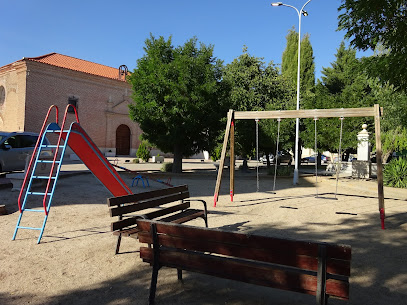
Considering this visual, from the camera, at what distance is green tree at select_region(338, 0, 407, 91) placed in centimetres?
611

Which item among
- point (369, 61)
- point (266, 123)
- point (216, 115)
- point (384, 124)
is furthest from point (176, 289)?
point (266, 123)

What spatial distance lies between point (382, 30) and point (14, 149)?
12.8 m

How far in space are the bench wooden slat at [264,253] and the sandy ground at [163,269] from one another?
0.65 metres

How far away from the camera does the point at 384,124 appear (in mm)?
15609

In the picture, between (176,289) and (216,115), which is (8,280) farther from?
(216,115)

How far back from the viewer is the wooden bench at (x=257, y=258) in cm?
240

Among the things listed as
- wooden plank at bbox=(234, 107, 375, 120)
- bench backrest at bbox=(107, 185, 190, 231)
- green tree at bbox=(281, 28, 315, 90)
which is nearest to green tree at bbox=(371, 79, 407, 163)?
wooden plank at bbox=(234, 107, 375, 120)

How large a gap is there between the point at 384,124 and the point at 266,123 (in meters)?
6.40

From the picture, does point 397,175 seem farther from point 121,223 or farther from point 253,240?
point 253,240

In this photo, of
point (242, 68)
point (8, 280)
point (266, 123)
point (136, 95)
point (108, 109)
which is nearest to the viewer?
point (8, 280)

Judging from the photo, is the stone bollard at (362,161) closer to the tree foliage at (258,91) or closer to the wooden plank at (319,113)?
the tree foliage at (258,91)

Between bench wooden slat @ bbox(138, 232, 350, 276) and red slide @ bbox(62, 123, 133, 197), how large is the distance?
3686 millimetres

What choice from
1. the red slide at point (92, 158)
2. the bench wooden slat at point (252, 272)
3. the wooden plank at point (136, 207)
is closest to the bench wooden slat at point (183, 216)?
the wooden plank at point (136, 207)

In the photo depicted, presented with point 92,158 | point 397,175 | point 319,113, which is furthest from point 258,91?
point 92,158
